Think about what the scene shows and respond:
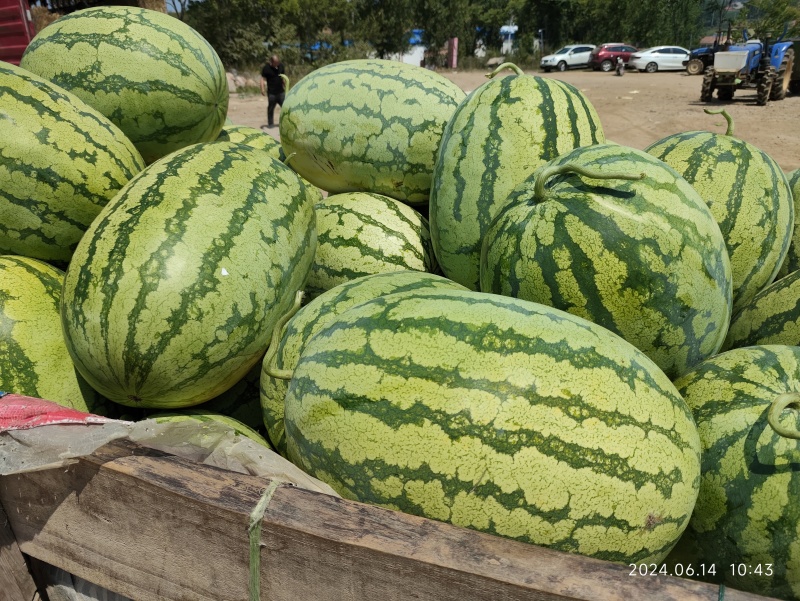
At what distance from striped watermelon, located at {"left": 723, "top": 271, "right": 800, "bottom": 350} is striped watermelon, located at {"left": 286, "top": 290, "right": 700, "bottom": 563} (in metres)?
0.75

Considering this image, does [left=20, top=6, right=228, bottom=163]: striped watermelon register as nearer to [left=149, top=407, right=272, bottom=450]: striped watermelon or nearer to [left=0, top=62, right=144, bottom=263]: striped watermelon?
[left=0, top=62, right=144, bottom=263]: striped watermelon

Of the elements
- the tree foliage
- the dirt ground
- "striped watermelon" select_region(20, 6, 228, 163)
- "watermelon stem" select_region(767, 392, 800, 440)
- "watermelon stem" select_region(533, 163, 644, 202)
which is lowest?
the dirt ground

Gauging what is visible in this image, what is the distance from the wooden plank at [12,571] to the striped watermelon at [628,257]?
1.54 metres

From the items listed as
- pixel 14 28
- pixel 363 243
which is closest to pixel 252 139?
pixel 363 243

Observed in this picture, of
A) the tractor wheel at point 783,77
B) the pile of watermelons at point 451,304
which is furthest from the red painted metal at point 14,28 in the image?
the tractor wheel at point 783,77

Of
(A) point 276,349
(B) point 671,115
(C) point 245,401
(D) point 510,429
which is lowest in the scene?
(B) point 671,115

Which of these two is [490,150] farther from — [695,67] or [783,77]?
[695,67]

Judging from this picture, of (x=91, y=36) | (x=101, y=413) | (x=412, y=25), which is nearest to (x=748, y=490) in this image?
(x=101, y=413)

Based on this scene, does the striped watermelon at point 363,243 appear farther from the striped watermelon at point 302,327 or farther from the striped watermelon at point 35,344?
the striped watermelon at point 35,344

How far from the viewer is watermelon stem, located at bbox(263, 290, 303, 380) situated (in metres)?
1.79

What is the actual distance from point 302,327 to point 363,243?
2.55 feet

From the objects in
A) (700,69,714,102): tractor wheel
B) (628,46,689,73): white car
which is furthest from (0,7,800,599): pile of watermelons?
(628,46,689,73): white car

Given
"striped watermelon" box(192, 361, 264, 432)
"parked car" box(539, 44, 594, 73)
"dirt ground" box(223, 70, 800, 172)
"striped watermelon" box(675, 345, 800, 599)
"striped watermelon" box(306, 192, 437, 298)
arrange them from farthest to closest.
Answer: "parked car" box(539, 44, 594, 73)
"dirt ground" box(223, 70, 800, 172)
"striped watermelon" box(306, 192, 437, 298)
"striped watermelon" box(192, 361, 264, 432)
"striped watermelon" box(675, 345, 800, 599)

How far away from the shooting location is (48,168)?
2.13 meters
